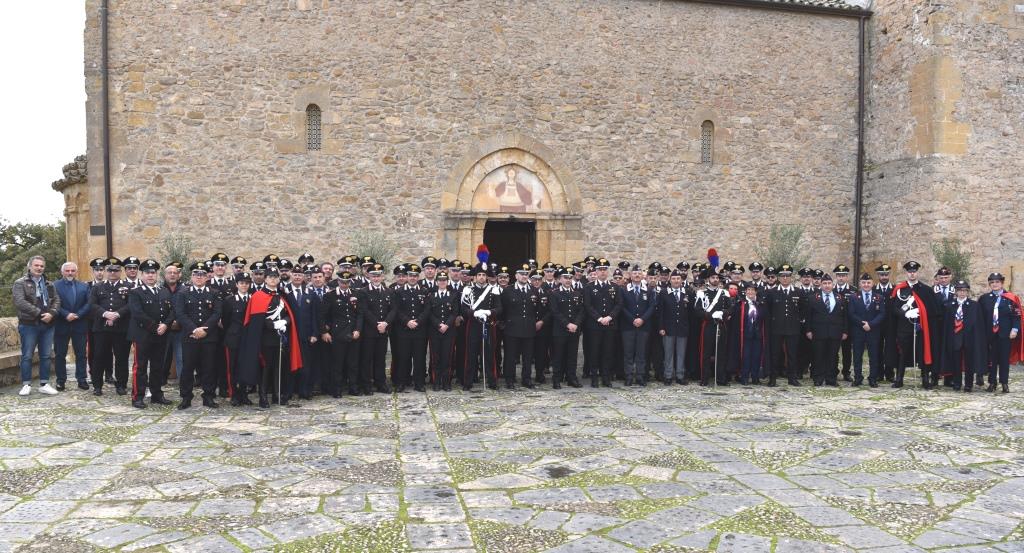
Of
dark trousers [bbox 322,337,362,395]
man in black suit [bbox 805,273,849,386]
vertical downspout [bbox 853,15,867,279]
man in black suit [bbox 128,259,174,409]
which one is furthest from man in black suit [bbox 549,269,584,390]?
vertical downspout [bbox 853,15,867,279]

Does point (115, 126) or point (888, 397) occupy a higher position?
point (115, 126)

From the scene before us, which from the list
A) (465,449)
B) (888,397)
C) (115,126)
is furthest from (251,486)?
(115,126)

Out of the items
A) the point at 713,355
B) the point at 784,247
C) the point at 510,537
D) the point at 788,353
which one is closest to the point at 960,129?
the point at 784,247

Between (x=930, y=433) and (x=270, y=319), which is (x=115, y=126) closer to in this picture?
(x=270, y=319)

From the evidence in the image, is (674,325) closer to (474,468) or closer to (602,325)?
(602,325)

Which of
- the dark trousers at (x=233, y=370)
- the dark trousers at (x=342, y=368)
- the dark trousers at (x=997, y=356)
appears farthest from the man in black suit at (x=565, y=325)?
the dark trousers at (x=997, y=356)

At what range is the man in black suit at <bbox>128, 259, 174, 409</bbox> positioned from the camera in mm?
8234

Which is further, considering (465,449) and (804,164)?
(804,164)

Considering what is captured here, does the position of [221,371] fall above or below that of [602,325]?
below

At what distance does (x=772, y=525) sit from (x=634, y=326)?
5650 millimetres

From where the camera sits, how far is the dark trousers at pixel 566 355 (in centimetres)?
980

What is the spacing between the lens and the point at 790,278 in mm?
10266

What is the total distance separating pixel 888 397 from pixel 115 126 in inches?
497

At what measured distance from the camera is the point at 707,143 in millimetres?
15336
